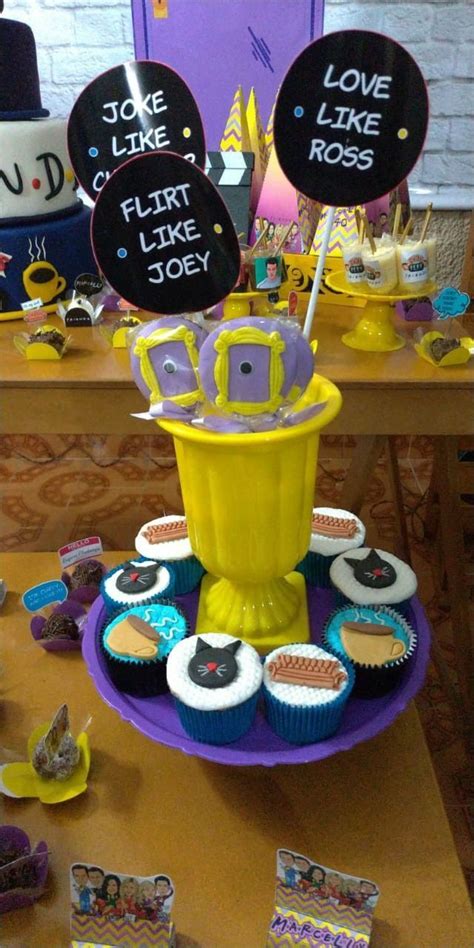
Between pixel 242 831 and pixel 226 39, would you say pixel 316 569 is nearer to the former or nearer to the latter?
pixel 242 831

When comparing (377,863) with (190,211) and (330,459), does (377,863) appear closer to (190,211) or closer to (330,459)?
(190,211)

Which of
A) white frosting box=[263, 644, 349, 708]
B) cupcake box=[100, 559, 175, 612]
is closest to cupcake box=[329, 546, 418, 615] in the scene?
white frosting box=[263, 644, 349, 708]

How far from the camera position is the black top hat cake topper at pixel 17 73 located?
4.81ft

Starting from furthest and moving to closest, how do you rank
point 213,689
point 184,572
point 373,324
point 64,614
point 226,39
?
1. point 226,39
2. point 373,324
3. point 64,614
4. point 184,572
5. point 213,689

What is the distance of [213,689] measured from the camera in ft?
2.40

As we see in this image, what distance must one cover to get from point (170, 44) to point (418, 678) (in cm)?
189

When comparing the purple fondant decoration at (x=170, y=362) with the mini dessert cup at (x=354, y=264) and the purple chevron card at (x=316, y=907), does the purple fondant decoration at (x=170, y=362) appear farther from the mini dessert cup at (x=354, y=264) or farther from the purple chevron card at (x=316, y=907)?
the mini dessert cup at (x=354, y=264)

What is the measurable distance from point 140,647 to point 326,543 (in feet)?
0.97

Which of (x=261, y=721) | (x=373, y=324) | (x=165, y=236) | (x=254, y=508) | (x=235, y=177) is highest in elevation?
(x=165, y=236)

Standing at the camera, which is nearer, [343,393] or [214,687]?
[214,687]

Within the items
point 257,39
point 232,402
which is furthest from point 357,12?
point 232,402

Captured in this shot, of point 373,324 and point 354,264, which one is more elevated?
point 354,264

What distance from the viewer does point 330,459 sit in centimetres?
240

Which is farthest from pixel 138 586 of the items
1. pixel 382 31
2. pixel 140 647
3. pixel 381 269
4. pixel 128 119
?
pixel 382 31
